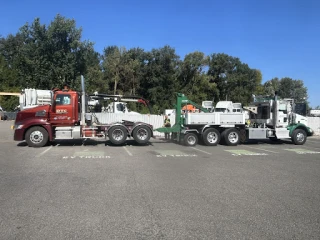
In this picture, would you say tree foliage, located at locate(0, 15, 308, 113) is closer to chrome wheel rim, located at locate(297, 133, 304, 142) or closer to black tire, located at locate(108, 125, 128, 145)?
black tire, located at locate(108, 125, 128, 145)

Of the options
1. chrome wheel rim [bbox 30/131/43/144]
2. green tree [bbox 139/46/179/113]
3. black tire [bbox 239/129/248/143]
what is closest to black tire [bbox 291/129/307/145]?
black tire [bbox 239/129/248/143]

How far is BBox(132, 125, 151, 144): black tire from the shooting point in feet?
61.5

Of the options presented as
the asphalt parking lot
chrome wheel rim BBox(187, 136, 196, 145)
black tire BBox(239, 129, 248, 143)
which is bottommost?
the asphalt parking lot

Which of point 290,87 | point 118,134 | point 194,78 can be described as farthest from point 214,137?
point 290,87

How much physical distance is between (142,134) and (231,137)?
16.6 ft

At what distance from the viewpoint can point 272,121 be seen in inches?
843

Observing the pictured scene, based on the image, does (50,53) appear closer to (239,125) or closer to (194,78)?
(239,125)

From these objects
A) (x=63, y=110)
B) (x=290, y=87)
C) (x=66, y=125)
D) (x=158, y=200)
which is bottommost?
(x=158, y=200)

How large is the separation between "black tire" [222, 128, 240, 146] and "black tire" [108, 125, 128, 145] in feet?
18.3

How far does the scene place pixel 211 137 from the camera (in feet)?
64.7

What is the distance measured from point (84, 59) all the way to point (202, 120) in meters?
15.5

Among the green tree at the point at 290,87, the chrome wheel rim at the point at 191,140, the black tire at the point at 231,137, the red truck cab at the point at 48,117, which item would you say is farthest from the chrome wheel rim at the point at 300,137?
the green tree at the point at 290,87

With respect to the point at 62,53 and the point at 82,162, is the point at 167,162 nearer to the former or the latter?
the point at 82,162

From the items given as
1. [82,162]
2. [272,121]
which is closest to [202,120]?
[272,121]
